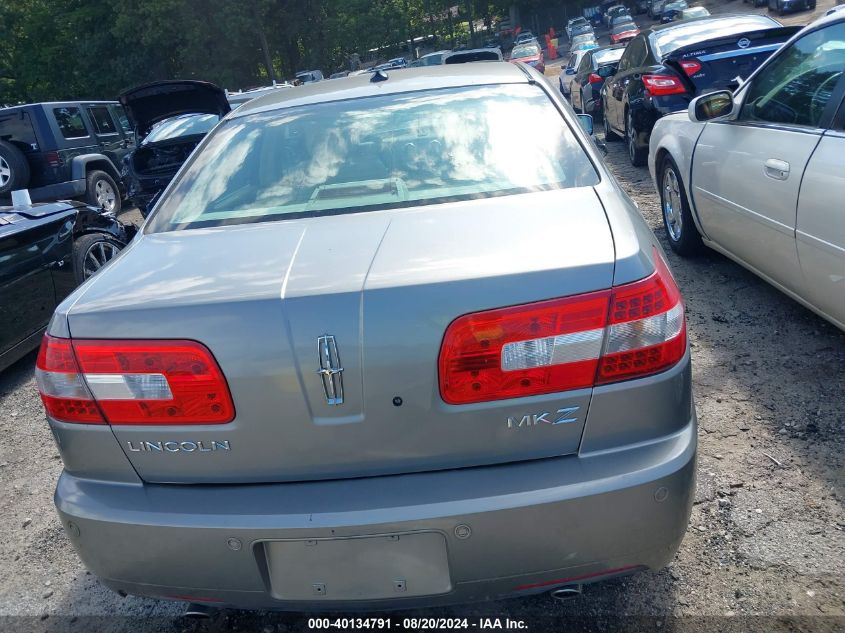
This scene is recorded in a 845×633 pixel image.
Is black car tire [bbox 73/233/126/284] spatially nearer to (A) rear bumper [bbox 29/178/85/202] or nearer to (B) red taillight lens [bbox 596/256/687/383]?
(B) red taillight lens [bbox 596/256/687/383]

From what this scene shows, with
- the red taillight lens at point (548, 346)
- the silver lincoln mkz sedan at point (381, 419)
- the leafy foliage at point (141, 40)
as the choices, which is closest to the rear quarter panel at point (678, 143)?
the silver lincoln mkz sedan at point (381, 419)

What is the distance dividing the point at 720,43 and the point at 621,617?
279 inches

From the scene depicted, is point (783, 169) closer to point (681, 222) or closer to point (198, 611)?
point (681, 222)

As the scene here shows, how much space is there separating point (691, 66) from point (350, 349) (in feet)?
24.1

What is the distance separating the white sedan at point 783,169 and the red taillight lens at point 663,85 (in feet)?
10.9

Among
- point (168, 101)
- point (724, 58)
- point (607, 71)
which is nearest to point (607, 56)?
point (607, 71)

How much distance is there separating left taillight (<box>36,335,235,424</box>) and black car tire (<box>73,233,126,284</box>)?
379cm

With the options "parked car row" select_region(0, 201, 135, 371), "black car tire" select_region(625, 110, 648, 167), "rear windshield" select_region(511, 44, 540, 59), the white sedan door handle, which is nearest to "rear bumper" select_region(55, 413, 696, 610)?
the white sedan door handle

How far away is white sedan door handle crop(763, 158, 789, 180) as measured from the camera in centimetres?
356

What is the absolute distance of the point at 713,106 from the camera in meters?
4.41

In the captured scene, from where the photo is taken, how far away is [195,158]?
3.10 m

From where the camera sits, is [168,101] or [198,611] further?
[168,101]

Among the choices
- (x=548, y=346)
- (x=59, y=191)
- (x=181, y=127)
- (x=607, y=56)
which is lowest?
(x=607, y=56)

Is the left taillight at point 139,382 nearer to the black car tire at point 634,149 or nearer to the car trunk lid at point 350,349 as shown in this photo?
the car trunk lid at point 350,349
